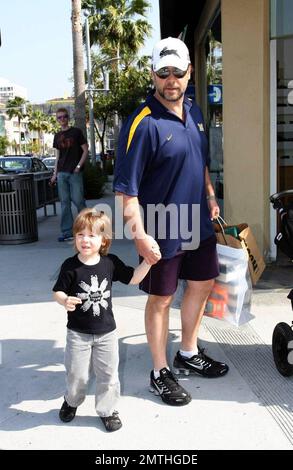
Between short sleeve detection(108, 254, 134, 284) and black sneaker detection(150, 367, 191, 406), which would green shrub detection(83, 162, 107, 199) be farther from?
short sleeve detection(108, 254, 134, 284)

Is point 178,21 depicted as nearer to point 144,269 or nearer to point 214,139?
point 214,139

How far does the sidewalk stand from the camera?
8.94 ft

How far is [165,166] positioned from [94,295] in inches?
31.8

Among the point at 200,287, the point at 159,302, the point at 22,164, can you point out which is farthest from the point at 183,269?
the point at 22,164

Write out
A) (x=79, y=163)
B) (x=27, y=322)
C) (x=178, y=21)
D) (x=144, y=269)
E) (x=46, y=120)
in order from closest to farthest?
(x=144, y=269) < (x=27, y=322) < (x=79, y=163) < (x=178, y=21) < (x=46, y=120)

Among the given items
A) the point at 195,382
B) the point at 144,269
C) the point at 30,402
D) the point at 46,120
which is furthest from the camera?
the point at 46,120

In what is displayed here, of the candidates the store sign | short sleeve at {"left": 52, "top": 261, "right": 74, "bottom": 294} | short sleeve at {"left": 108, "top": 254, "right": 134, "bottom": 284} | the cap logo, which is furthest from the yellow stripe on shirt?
the store sign

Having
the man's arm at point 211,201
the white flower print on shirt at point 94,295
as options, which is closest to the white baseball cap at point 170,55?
the man's arm at point 211,201

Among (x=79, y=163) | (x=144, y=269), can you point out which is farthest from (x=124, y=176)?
(x=79, y=163)

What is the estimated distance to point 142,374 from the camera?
3521 millimetres

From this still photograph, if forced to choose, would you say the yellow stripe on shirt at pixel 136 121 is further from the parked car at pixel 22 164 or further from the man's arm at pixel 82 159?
the parked car at pixel 22 164

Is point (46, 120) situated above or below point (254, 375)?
above

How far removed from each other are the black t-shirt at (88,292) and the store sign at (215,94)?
5588mm

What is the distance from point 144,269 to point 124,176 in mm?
516
